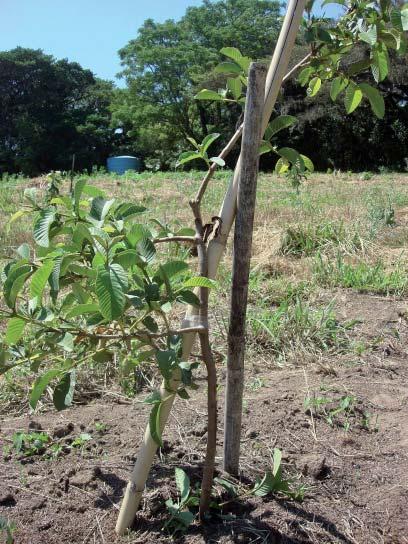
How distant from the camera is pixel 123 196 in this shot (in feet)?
24.6

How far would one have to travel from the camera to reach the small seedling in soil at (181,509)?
161cm

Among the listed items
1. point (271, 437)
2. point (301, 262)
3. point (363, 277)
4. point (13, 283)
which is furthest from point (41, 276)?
point (301, 262)

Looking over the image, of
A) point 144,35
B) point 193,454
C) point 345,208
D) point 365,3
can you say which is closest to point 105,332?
point 193,454

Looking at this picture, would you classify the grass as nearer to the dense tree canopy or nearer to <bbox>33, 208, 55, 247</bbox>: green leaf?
<bbox>33, 208, 55, 247</bbox>: green leaf

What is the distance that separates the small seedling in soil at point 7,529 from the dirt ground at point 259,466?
0.03 meters

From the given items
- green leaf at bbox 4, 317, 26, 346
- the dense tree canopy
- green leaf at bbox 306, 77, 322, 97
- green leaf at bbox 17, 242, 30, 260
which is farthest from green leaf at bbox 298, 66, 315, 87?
the dense tree canopy

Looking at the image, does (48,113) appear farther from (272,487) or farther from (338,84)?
(272,487)

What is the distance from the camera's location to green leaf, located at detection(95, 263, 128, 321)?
1.10m

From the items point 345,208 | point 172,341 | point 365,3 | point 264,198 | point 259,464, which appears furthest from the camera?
point 264,198

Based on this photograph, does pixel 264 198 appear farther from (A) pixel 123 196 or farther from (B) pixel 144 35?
(B) pixel 144 35

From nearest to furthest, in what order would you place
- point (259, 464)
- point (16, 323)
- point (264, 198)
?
1. point (16, 323)
2. point (259, 464)
3. point (264, 198)

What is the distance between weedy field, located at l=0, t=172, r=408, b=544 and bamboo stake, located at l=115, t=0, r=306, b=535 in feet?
0.34

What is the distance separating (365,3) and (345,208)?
4.00m

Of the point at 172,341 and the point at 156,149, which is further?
the point at 156,149
